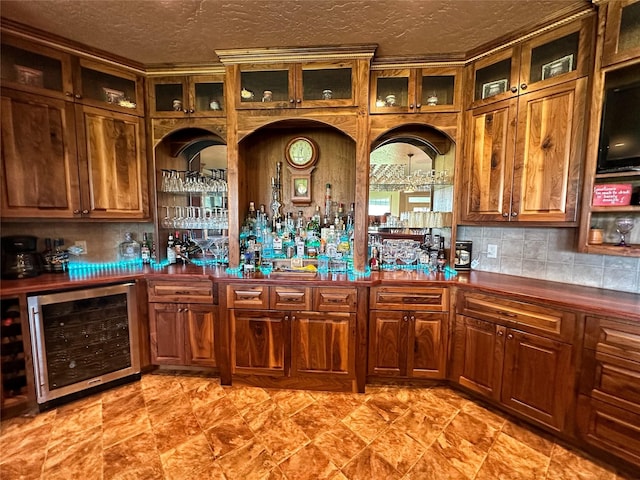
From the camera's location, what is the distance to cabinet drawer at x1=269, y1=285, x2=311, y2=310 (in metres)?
2.12

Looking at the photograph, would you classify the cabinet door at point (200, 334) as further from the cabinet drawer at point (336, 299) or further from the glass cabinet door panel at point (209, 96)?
the glass cabinet door panel at point (209, 96)

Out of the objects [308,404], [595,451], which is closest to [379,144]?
[308,404]

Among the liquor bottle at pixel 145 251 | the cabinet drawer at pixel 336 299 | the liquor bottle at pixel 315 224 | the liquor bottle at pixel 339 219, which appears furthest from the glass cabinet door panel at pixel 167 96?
the cabinet drawer at pixel 336 299

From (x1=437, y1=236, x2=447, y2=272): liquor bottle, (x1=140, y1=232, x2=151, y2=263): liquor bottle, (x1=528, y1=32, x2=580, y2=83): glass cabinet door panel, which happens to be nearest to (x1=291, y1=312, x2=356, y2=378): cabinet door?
(x1=437, y1=236, x2=447, y2=272): liquor bottle

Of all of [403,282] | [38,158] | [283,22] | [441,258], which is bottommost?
[403,282]

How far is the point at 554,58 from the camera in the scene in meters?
1.89

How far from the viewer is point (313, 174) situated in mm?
2709

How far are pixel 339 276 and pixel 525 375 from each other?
1414mm

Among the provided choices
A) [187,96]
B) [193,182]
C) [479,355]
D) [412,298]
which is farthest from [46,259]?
[479,355]

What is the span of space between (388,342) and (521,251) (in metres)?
1.37

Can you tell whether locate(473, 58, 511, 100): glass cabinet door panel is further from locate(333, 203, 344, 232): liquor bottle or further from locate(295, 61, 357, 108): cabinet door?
locate(333, 203, 344, 232): liquor bottle

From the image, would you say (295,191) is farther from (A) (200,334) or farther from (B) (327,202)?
(A) (200,334)

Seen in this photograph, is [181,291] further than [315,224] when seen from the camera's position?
No

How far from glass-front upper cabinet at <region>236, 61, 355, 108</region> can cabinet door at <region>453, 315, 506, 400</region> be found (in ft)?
6.54
